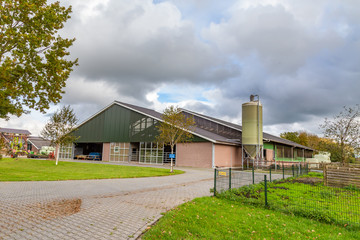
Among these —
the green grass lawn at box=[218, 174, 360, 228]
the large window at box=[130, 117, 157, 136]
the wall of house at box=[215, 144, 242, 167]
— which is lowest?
the green grass lawn at box=[218, 174, 360, 228]

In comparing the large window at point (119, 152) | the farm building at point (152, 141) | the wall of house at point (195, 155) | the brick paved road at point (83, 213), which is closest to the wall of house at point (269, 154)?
the farm building at point (152, 141)

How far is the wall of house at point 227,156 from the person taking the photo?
26.7 metres

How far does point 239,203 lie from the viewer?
8.34 metres

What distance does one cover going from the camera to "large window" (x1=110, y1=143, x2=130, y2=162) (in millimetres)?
35053

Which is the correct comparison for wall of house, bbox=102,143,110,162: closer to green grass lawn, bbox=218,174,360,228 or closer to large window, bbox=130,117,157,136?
large window, bbox=130,117,157,136

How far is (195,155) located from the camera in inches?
1078

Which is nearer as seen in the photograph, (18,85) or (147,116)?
(18,85)

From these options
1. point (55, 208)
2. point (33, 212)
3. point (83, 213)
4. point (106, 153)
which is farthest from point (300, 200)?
point (106, 153)

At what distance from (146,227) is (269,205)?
14.4 feet

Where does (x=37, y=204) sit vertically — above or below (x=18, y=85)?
below

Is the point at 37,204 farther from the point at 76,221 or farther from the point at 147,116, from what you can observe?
the point at 147,116

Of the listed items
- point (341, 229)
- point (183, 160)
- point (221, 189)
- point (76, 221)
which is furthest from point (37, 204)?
point (183, 160)

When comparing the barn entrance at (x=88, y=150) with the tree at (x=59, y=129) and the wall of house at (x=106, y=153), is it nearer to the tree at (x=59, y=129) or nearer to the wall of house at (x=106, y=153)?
the wall of house at (x=106, y=153)

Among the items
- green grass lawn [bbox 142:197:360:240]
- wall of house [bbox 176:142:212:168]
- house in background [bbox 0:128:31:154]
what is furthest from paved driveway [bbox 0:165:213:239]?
wall of house [bbox 176:142:212:168]
